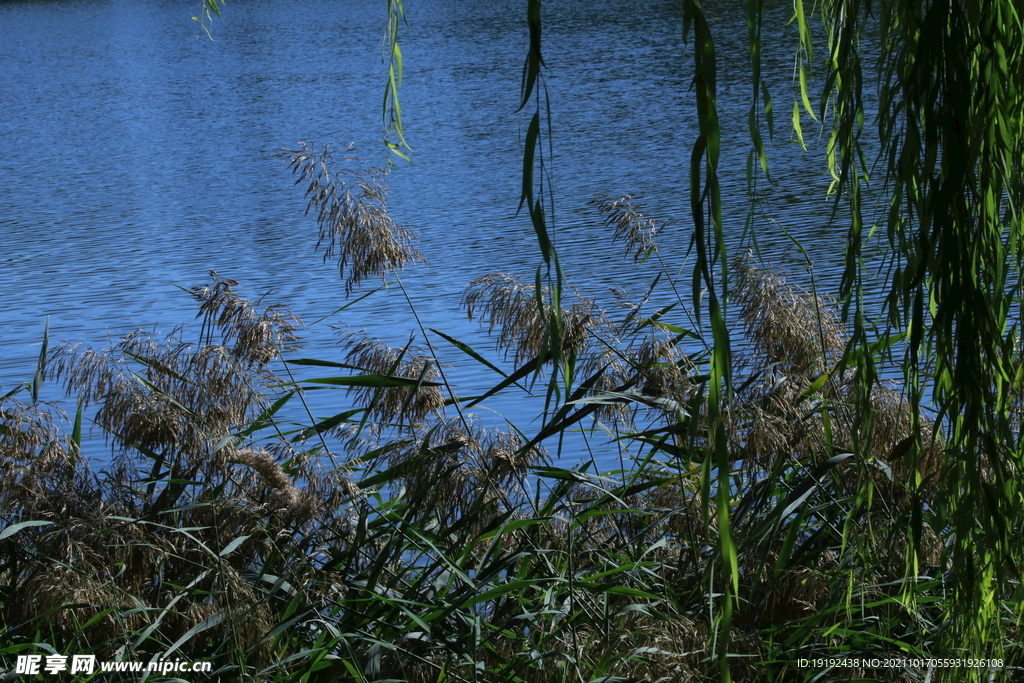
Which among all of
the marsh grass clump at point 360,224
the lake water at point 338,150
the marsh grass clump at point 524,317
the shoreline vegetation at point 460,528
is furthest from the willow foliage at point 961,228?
the marsh grass clump at point 360,224

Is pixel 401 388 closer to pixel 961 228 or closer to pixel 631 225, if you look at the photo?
pixel 631 225

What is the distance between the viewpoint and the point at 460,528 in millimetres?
2301

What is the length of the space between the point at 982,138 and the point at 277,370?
3.60 metres

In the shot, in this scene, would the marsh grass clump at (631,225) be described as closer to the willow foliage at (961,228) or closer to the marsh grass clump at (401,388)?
the marsh grass clump at (401,388)

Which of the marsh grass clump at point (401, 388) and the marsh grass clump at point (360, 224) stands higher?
the marsh grass clump at point (360, 224)

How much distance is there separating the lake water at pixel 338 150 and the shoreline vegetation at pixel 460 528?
17.7 inches

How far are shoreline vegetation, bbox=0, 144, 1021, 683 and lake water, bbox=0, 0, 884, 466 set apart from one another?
449mm

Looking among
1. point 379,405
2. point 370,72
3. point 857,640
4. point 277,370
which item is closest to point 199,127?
point 370,72

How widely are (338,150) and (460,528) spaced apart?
25.8 ft

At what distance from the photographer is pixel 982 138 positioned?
1.21 meters

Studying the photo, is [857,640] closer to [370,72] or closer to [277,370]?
[277,370]

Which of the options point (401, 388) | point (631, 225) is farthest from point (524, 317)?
point (631, 225)

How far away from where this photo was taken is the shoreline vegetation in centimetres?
205

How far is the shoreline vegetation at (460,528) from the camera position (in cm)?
205
